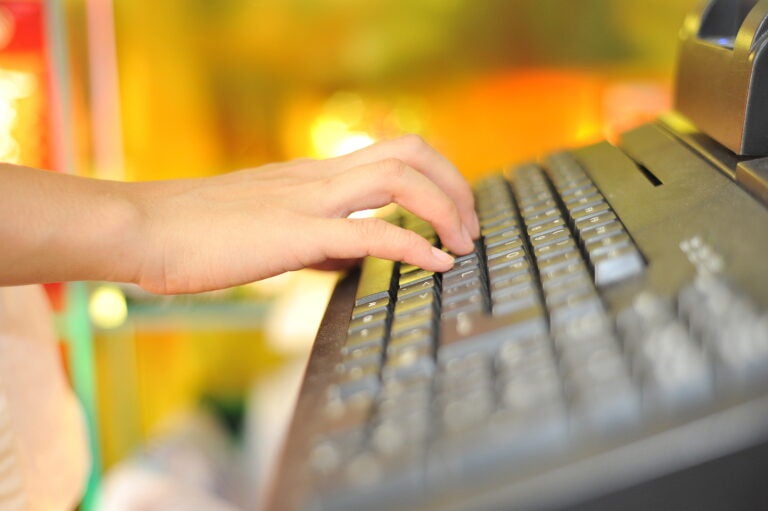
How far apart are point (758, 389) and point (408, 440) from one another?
0.40ft

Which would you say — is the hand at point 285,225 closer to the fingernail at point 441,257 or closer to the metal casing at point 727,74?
the fingernail at point 441,257

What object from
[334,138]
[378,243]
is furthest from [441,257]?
[334,138]

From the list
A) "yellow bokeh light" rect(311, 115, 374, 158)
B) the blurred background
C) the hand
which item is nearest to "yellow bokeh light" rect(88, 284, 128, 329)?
the blurred background

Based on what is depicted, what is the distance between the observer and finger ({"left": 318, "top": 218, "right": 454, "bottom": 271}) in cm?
55

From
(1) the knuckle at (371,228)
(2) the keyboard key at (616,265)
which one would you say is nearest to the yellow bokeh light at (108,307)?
(1) the knuckle at (371,228)

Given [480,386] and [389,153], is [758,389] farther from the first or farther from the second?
[389,153]

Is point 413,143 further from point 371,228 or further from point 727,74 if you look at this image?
point 727,74

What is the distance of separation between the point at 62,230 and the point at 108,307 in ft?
3.14

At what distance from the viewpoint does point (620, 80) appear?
1462 millimetres

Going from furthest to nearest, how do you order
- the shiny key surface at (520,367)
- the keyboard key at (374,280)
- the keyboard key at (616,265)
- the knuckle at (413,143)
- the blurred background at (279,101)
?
the blurred background at (279,101)
the knuckle at (413,143)
the keyboard key at (374,280)
the keyboard key at (616,265)
the shiny key surface at (520,367)

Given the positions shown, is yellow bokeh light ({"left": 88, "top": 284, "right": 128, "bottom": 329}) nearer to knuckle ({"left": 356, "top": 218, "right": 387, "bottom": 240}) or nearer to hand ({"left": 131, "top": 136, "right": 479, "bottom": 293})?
hand ({"left": 131, "top": 136, "right": 479, "bottom": 293})

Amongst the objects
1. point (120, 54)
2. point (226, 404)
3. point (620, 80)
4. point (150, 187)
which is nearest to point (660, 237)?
point (150, 187)

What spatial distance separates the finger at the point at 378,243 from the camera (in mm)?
555

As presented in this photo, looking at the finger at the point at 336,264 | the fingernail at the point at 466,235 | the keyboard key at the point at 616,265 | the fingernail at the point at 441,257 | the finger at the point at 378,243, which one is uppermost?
the keyboard key at the point at 616,265
